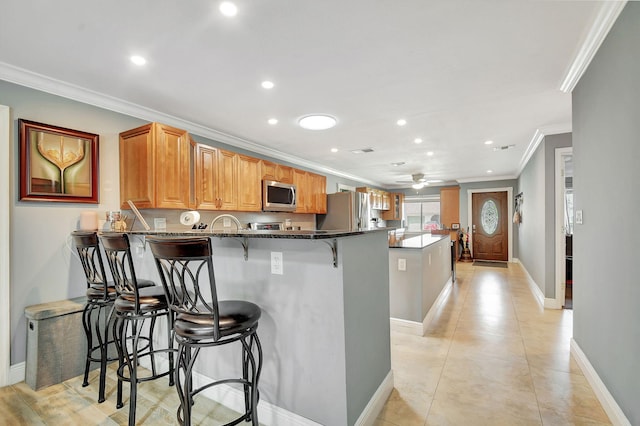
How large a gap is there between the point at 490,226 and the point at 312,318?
28.0 feet

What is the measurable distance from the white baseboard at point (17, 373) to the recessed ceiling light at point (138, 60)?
2529mm

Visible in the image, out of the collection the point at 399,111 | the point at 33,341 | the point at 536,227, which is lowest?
the point at 33,341

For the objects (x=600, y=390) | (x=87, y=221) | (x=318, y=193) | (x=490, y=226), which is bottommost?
(x=600, y=390)

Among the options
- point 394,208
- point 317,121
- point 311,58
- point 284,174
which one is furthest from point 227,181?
point 394,208

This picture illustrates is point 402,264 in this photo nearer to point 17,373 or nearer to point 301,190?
point 301,190

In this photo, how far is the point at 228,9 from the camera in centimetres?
163

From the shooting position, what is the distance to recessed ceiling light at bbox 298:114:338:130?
334 cm

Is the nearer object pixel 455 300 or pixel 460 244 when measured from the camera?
pixel 455 300

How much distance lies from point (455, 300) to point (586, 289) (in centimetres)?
229

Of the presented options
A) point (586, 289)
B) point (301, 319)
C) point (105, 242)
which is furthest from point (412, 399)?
point (105, 242)

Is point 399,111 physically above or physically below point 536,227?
above

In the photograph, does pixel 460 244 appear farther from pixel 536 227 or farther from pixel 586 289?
pixel 586 289

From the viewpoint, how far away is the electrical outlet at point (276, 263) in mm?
1689

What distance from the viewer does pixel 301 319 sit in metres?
1.63
